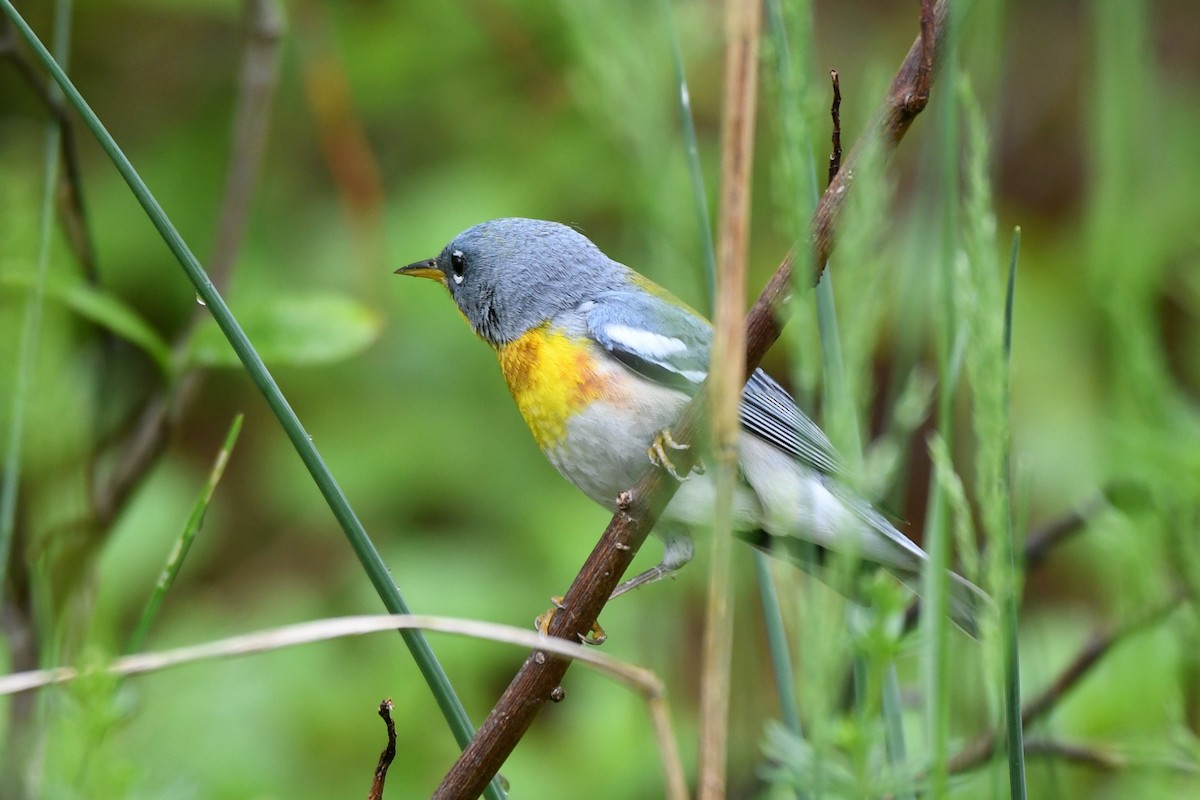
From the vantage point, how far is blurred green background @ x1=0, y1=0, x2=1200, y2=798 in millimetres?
1857

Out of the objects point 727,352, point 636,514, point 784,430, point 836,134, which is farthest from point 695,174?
point 784,430

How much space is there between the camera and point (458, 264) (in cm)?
267

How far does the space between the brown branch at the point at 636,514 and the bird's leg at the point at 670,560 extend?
64cm

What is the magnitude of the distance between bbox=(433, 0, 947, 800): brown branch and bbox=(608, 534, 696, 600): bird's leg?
0.64 m

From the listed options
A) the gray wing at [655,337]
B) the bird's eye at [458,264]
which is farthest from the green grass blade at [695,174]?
the bird's eye at [458,264]

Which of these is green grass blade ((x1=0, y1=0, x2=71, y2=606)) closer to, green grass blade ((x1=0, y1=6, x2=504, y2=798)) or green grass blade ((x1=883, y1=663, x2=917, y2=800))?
green grass blade ((x1=0, y1=6, x2=504, y2=798))

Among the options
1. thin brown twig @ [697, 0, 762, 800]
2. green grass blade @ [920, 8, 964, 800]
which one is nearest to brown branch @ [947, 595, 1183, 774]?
green grass blade @ [920, 8, 964, 800]

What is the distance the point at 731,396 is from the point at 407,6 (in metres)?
2.99

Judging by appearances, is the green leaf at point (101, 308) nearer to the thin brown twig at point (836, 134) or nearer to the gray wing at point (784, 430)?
the gray wing at point (784, 430)

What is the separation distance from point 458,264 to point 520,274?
0.23 metres

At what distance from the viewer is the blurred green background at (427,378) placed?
186 centimetres

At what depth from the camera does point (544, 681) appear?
4.36 ft

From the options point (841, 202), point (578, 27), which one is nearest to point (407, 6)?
point (578, 27)

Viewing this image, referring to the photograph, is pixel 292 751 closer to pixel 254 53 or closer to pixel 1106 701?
pixel 254 53
